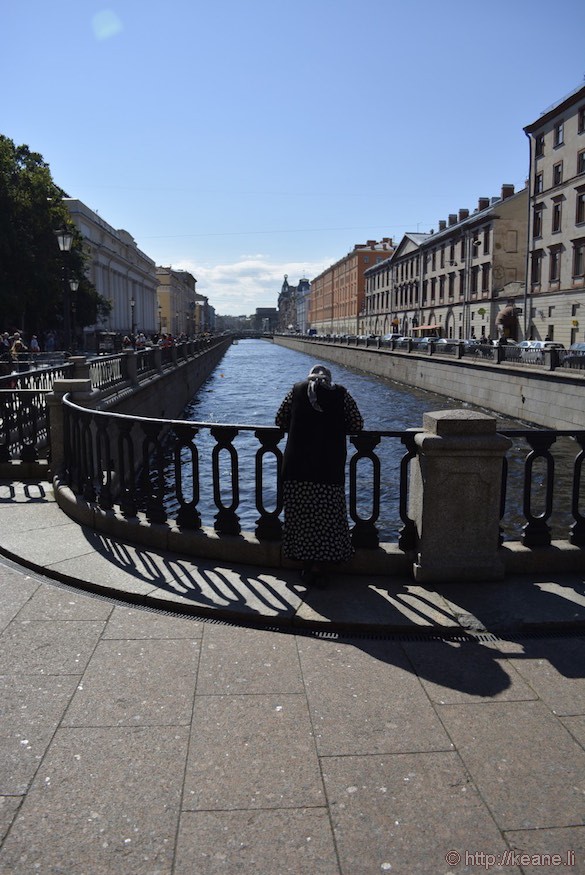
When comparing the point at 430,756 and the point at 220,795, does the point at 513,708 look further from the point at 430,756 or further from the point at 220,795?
the point at 220,795

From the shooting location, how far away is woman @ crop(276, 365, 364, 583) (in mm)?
4645

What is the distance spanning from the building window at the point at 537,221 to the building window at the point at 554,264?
2.67 m

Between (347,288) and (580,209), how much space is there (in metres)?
87.5

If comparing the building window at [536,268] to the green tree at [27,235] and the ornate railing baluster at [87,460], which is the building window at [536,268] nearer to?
the green tree at [27,235]

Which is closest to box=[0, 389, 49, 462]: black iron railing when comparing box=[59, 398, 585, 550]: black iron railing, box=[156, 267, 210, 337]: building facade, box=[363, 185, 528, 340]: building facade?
box=[59, 398, 585, 550]: black iron railing

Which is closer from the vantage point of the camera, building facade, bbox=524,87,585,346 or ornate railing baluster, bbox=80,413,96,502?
ornate railing baluster, bbox=80,413,96,502

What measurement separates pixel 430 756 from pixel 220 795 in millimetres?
886

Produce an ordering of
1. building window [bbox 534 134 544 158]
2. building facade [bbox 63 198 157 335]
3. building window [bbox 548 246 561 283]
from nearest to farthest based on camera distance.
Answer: building window [bbox 548 246 561 283] → building window [bbox 534 134 544 158] → building facade [bbox 63 198 157 335]

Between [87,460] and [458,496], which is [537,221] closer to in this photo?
[87,460]

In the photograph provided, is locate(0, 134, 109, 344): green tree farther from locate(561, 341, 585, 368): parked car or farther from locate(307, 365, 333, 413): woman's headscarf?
locate(307, 365, 333, 413): woman's headscarf

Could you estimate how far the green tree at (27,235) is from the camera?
111 feet

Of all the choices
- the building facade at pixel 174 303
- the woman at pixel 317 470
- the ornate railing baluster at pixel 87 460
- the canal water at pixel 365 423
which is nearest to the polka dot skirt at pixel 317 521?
the woman at pixel 317 470

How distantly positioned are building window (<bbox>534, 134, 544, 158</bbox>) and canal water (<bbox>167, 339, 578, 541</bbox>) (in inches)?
687

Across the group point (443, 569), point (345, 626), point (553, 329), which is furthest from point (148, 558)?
point (553, 329)
